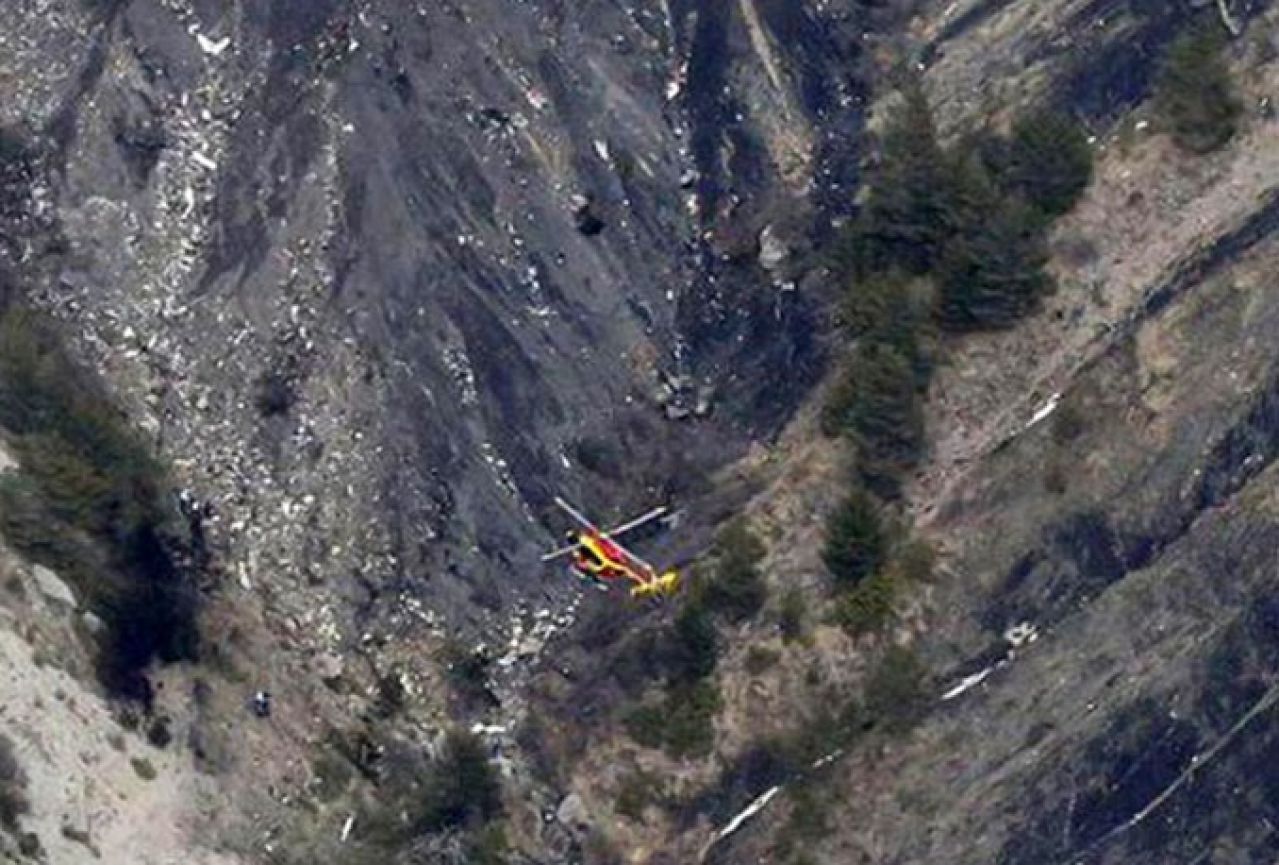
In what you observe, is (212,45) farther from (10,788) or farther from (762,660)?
(762,660)

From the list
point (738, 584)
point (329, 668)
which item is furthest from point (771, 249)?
point (329, 668)

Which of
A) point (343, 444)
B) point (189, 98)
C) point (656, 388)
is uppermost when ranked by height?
point (189, 98)

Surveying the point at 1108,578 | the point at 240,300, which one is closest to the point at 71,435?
the point at 240,300

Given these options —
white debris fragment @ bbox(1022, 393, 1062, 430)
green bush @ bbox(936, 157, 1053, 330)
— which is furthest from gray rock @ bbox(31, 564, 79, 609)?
white debris fragment @ bbox(1022, 393, 1062, 430)

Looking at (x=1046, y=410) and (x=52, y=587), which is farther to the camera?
(x=52, y=587)

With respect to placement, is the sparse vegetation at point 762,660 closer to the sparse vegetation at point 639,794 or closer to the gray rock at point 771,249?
the sparse vegetation at point 639,794

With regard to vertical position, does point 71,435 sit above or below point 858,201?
above

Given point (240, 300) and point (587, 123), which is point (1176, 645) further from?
point (240, 300)
